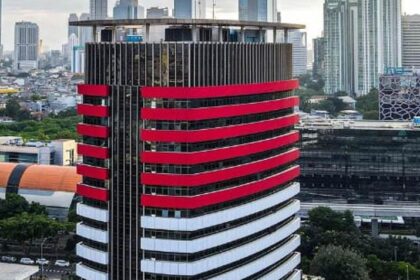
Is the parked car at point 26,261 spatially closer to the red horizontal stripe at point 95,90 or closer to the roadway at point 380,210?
the red horizontal stripe at point 95,90

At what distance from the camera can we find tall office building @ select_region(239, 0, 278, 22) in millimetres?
101125

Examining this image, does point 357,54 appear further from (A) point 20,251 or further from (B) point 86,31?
(B) point 86,31

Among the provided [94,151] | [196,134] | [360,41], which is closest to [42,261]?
[94,151]

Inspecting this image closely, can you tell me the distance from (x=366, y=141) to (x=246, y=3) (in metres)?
54.0

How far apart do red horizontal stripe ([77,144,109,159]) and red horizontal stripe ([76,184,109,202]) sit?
1.26 m

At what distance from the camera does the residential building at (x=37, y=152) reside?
61.6 metres

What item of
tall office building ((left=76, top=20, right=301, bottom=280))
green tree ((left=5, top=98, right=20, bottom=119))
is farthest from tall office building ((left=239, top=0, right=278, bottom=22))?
tall office building ((left=76, top=20, right=301, bottom=280))

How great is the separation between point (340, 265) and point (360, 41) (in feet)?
289

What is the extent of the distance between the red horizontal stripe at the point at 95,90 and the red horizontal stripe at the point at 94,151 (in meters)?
2.01

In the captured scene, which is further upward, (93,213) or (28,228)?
(93,213)

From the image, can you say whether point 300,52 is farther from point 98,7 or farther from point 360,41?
point 360,41

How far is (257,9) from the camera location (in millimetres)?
103000

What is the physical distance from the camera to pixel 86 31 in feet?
650

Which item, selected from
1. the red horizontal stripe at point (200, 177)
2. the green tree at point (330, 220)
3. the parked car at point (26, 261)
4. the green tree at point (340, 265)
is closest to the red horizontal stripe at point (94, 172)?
the red horizontal stripe at point (200, 177)
